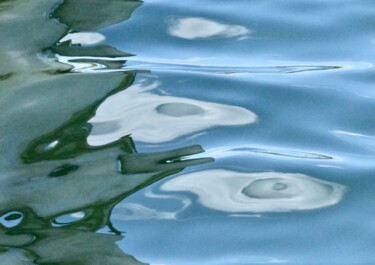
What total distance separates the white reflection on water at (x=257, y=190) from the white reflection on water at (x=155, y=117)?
220mm

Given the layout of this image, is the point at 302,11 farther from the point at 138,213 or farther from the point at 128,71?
the point at 138,213

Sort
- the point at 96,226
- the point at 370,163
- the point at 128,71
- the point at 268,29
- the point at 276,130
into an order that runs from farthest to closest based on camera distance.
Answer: the point at 268,29 < the point at 128,71 < the point at 276,130 < the point at 370,163 < the point at 96,226

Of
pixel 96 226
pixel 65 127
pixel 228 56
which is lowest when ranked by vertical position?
pixel 96 226

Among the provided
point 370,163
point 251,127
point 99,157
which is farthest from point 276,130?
point 99,157

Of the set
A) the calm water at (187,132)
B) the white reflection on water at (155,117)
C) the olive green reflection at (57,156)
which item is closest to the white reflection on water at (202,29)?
the calm water at (187,132)

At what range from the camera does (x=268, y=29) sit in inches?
111

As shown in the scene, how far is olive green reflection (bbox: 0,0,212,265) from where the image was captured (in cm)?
185

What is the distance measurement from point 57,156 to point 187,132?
0.33m

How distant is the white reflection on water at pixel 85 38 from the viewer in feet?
9.00

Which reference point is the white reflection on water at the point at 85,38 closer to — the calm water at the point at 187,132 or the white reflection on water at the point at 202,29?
the calm water at the point at 187,132

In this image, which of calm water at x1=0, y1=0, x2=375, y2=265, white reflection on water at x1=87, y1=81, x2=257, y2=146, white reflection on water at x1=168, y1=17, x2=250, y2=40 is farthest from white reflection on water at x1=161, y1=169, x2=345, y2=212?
white reflection on water at x1=168, y1=17, x2=250, y2=40

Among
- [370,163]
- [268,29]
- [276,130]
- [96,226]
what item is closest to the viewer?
[96,226]

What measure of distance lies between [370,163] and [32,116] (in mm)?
835

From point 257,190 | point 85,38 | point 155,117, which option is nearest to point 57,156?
point 155,117
